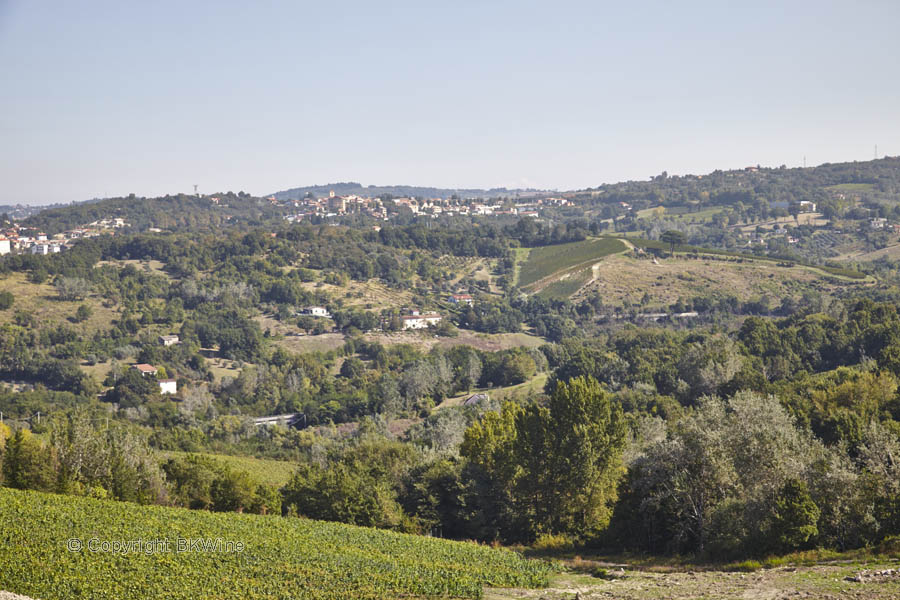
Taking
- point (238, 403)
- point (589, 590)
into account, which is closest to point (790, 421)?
point (589, 590)

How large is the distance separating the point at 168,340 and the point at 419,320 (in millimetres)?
39103

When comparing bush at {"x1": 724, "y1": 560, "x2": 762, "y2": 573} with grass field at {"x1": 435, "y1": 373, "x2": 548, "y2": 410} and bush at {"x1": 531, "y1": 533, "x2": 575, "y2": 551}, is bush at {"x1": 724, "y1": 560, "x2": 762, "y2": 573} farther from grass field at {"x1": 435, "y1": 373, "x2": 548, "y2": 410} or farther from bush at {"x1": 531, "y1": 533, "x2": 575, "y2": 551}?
grass field at {"x1": 435, "y1": 373, "x2": 548, "y2": 410}

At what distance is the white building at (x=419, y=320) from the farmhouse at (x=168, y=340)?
3464cm

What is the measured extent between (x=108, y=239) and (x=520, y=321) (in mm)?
86020

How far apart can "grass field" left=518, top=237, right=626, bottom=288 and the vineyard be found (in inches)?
5021

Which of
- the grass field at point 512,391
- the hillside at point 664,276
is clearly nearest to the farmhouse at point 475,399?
the grass field at point 512,391

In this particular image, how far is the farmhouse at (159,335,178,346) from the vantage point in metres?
112

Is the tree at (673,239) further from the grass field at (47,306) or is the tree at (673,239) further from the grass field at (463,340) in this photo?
the grass field at (47,306)

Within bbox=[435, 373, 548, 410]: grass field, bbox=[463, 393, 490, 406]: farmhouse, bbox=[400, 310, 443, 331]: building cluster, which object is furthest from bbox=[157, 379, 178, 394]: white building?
bbox=[400, 310, 443, 331]: building cluster

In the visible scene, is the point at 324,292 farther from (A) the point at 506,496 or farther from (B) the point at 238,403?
(A) the point at 506,496

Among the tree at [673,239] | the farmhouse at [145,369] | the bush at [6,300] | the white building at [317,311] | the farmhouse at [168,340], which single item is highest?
the tree at [673,239]

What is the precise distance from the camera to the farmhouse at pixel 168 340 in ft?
368

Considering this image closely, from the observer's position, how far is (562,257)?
166 metres

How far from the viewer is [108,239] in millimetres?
161750
